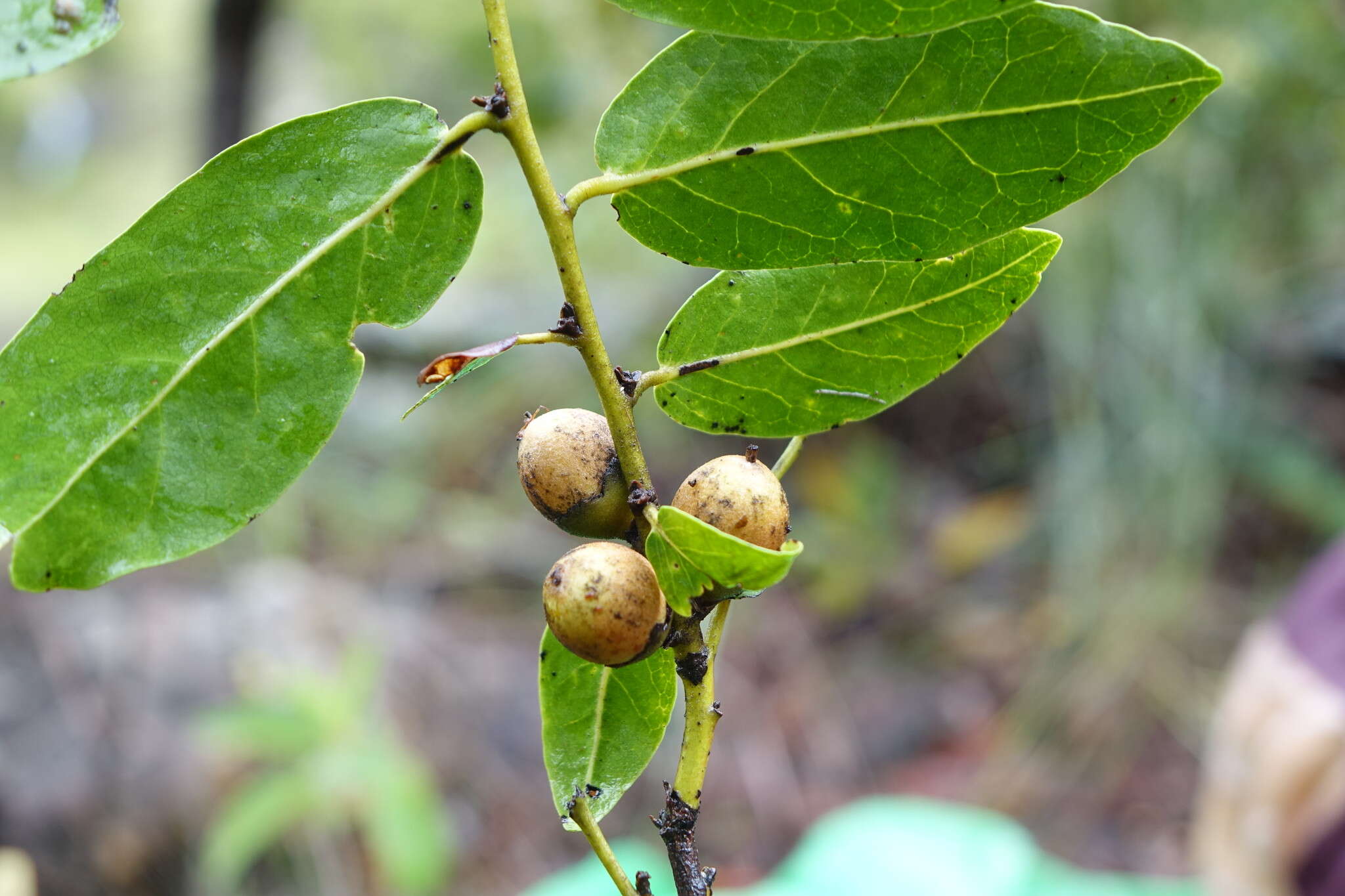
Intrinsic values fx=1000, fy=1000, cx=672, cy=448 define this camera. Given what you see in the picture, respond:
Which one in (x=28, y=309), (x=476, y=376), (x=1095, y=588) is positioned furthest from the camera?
(x=28, y=309)

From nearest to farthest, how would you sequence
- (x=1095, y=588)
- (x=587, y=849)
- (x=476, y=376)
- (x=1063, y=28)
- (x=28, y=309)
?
(x=1063, y=28), (x=587, y=849), (x=1095, y=588), (x=476, y=376), (x=28, y=309)

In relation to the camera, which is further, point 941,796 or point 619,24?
point 619,24

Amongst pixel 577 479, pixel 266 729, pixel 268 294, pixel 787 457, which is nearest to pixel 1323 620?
pixel 787 457

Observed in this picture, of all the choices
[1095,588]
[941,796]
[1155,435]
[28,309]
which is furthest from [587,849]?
[28,309]

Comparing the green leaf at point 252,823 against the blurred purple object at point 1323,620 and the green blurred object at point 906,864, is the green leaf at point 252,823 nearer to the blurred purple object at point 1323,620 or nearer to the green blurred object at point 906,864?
the green blurred object at point 906,864

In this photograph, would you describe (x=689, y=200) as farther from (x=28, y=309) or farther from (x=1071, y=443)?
(x=28, y=309)

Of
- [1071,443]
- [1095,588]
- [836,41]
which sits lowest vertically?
[1095,588]
